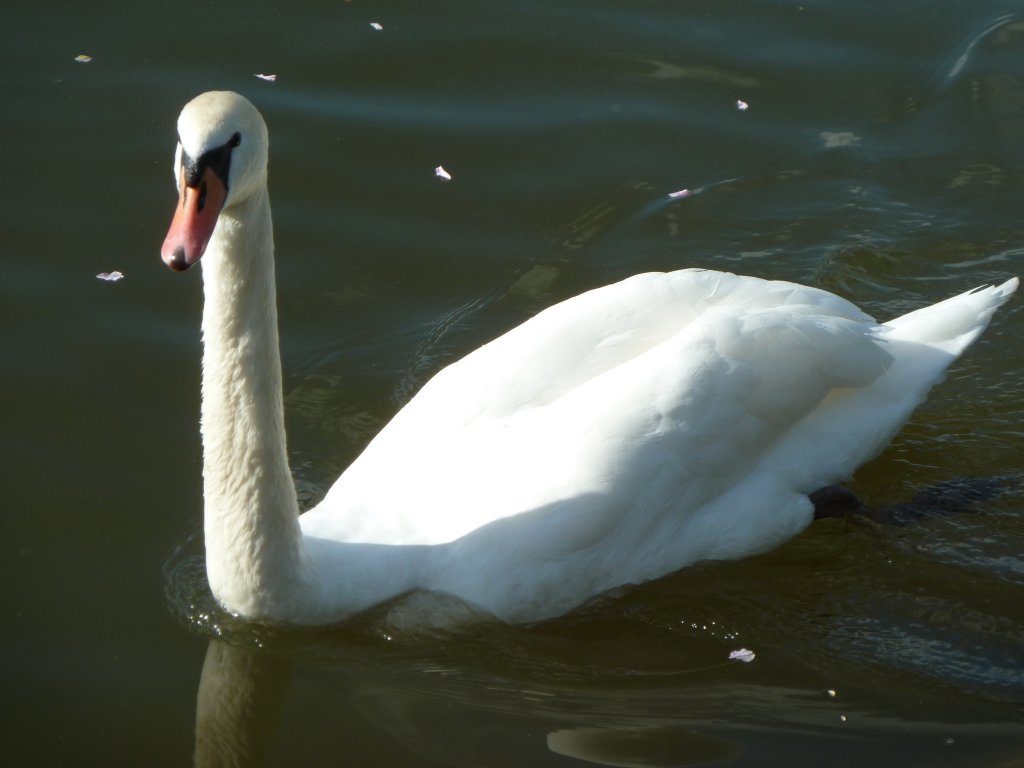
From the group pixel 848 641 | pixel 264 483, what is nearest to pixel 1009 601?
pixel 848 641

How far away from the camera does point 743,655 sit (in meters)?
5.98

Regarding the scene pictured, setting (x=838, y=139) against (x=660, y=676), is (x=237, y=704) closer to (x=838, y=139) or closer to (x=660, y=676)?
(x=660, y=676)

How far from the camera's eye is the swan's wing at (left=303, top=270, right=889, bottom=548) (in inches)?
231

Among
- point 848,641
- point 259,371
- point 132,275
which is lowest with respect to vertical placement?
point 848,641

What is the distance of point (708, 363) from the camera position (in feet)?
19.9

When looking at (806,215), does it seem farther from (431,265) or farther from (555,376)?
(555,376)

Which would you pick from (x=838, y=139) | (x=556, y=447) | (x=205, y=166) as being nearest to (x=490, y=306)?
(x=556, y=447)

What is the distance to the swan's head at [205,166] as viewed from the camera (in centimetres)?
458

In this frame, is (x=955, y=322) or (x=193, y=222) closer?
(x=193, y=222)

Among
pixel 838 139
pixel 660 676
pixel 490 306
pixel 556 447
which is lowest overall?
pixel 660 676

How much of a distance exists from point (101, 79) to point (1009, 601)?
651 cm

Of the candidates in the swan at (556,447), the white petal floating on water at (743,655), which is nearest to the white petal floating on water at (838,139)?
the swan at (556,447)

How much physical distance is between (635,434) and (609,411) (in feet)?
0.46

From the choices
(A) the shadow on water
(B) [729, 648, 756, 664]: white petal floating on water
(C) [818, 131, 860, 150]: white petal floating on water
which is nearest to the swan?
(A) the shadow on water
